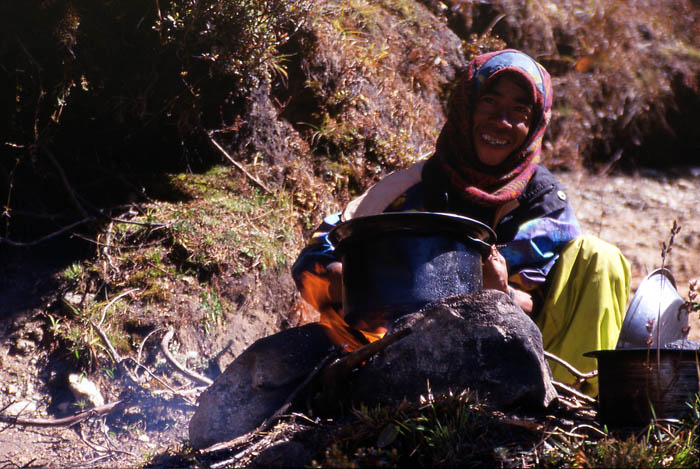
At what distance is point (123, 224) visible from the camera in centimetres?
427

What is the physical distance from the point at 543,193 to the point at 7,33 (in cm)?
312

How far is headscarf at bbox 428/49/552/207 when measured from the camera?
3.27 meters

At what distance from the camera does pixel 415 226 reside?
7.21ft

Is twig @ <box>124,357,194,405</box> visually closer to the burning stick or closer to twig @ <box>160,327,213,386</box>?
twig @ <box>160,327,213,386</box>

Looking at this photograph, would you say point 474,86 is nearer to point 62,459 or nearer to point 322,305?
point 322,305

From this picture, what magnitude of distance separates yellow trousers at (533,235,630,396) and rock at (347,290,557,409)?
94cm

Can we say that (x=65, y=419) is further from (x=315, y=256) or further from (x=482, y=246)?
(x=482, y=246)

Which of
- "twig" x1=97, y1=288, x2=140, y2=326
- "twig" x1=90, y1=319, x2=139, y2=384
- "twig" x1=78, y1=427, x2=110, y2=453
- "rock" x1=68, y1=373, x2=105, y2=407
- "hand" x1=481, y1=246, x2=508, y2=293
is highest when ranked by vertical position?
"hand" x1=481, y1=246, x2=508, y2=293

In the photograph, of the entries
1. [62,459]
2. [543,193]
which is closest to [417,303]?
[543,193]

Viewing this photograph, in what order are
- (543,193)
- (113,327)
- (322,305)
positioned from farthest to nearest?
1. (113,327)
2. (543,193)
3. (322,305)

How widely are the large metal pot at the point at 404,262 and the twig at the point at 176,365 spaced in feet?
4.42

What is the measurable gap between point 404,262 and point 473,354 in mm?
372

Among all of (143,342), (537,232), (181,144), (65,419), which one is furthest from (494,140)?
(65,419)

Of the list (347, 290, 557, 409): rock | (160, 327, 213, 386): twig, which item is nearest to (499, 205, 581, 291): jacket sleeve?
(347, 290, 557, 409): rock
